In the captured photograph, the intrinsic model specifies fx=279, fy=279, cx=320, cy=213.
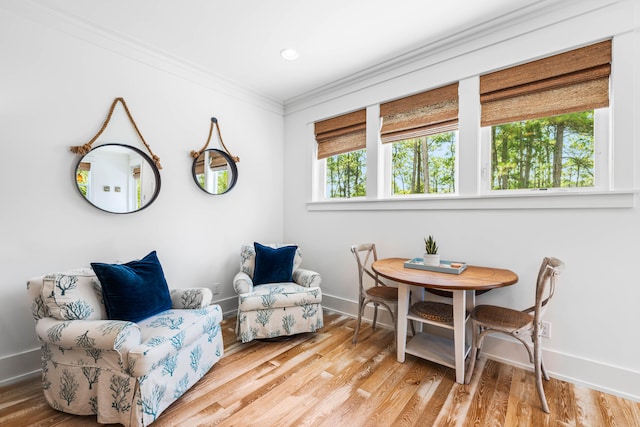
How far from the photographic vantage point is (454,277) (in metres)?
1.91

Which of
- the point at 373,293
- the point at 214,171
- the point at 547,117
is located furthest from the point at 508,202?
the point at 214,171

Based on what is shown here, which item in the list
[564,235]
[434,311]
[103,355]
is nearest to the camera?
[103,355]

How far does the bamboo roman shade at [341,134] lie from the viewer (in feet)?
9.98

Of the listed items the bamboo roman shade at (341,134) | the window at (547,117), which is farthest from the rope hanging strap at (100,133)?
the window at (547,117)

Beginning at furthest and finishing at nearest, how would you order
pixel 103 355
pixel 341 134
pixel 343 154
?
pixel 343 154 → pixel 341 134 → pixel 103 355

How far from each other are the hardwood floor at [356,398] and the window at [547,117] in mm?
1411

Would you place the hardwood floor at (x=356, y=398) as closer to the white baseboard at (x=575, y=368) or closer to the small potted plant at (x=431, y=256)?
the white baseboard at (x=575, y=368)

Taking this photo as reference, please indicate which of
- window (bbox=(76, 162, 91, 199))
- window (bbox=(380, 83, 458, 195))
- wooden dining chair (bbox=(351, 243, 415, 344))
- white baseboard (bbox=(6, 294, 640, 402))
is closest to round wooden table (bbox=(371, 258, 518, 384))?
wooden dining chair (bbox=(351, 243, 415, 344))

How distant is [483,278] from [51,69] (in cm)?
339

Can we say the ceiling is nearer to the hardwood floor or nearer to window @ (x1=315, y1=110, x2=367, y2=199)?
window @ (x1=315, y1=110, x2=367, y2=199)

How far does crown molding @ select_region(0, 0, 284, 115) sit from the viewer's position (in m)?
1.95

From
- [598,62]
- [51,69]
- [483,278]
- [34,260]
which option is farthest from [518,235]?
[51,69]

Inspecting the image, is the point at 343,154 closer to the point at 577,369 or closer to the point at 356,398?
the point at 356,398

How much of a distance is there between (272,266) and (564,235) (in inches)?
93.7
